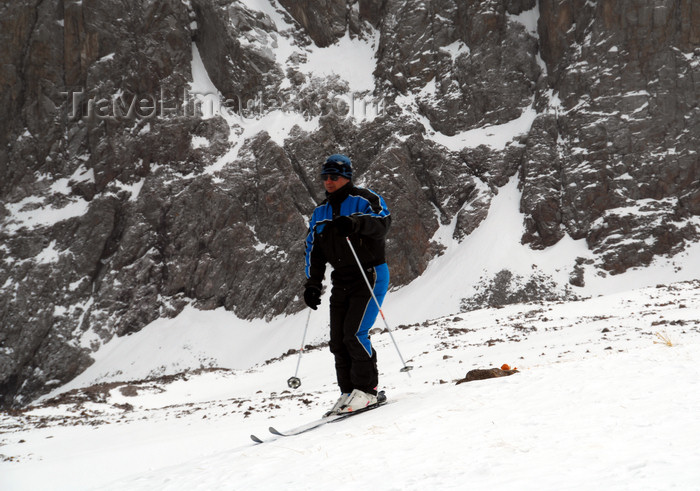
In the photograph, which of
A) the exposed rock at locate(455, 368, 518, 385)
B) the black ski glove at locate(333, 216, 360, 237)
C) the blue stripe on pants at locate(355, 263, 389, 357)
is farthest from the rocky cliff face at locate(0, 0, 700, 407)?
the black ski glove at locate(333, 216, 360, 237)

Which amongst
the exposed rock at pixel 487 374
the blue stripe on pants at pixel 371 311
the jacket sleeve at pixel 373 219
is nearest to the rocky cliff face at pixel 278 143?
the exposed rock at pixel 487 374

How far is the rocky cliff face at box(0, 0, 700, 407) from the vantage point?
36.8 m

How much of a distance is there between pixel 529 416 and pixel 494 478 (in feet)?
3.69

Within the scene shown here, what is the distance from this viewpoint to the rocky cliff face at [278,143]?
36750 mm

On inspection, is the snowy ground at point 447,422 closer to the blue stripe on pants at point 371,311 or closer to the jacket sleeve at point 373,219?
the blue stripe on pants at point 371,311

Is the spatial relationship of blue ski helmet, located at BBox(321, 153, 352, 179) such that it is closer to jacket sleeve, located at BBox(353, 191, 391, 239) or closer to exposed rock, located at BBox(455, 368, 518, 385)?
jacket sleeve, located at BBox(353, 191, 391, 239)

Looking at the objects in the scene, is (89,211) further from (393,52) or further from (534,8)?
(534,8)

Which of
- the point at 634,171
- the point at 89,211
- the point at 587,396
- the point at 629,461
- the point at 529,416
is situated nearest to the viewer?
the point at 629,461

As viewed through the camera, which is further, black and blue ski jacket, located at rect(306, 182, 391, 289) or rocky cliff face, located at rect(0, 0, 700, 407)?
rocky cliff face, located at rect(0, 0, 700, 407)

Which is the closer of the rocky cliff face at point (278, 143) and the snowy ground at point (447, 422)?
the snowy ground at point (447, 422)

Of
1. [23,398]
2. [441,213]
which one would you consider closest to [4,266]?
[23,398]

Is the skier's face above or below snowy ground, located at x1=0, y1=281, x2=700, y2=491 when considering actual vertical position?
above

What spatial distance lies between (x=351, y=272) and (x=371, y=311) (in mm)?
528

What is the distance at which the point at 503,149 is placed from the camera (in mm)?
41469
